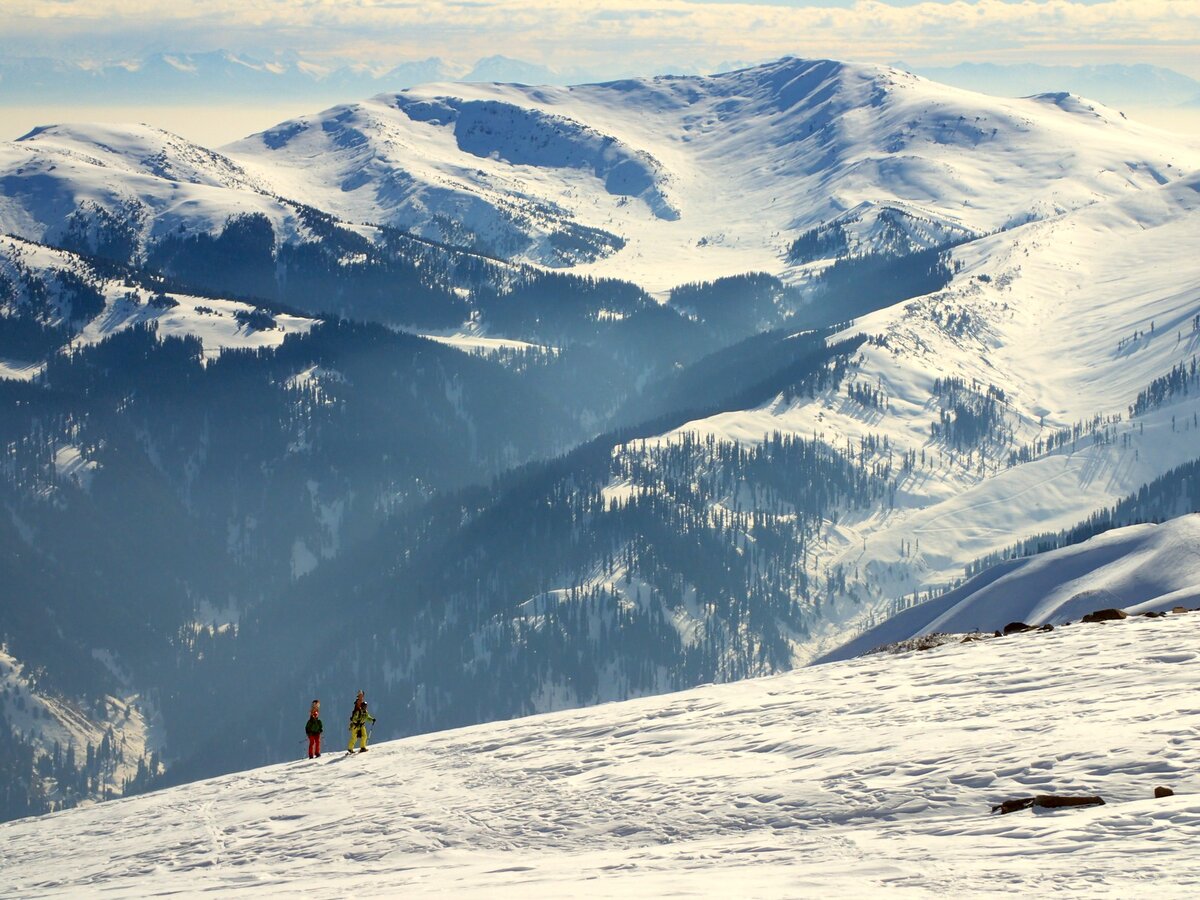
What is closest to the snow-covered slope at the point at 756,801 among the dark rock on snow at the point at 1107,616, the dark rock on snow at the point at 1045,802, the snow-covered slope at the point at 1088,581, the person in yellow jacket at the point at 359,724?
the dark rock on snow at the point at 1045,802

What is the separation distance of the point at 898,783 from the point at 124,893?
28.2m

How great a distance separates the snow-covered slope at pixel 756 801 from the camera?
42.1 m

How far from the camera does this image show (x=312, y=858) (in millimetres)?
54875

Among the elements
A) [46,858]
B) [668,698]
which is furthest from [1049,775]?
[46,858]

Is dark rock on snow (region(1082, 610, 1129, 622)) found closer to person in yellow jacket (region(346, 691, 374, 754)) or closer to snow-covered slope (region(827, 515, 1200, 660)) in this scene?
person in yellow jacket (region(346, 691, 374, 754))


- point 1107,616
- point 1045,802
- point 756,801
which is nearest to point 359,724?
point 756,801

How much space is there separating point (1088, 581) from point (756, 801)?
5343 inches

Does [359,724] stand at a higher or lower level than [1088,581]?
higher

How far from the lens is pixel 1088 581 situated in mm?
176750

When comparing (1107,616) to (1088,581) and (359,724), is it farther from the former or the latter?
(1088,581)

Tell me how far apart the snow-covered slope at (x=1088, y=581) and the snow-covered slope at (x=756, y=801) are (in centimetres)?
9216

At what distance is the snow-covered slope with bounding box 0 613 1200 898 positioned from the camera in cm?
4206

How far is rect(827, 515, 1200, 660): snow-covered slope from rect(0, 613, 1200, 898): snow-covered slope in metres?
92.2

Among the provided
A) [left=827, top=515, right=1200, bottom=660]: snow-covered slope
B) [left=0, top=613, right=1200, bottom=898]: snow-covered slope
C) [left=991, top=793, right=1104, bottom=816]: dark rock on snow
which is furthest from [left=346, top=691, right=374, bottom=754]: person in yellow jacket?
[left=827, top=515, right=1200, bottom=660]: snow-covered slope
